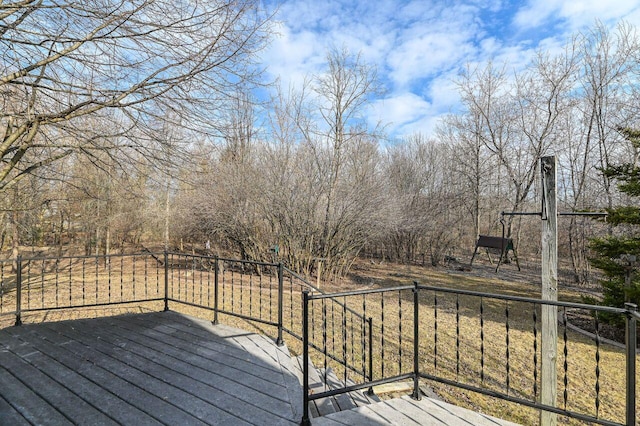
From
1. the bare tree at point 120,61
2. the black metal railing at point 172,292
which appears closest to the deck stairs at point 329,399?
the black metal railing at point 172,292

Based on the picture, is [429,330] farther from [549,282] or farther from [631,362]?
[631,362]

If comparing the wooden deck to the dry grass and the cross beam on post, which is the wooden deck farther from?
the cross beam on post

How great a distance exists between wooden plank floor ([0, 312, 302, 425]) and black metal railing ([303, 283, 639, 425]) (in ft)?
1.65

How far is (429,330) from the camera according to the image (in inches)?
247

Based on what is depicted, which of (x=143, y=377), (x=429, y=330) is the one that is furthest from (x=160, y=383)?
(x=429, y=330)

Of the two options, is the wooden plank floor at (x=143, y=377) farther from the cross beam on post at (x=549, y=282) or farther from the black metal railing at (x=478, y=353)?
the cross beam on post at (x=549, y=282)

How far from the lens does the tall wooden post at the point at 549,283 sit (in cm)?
301

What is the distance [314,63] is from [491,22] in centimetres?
532

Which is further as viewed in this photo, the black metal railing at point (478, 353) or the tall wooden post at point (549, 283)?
the tall wooden post at point (549, 283)

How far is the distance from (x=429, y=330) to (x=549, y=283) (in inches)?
138

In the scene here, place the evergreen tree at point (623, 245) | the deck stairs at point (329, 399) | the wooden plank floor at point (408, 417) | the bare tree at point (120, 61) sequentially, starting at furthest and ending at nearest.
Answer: the evergreen tree at point (623, 245), the bare tree at point (120, 61), the deck stairs at point (329, 399), the wooden plank floor at point (408, 417)

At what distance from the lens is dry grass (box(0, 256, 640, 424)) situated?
3.94m

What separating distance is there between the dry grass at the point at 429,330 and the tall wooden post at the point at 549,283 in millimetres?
444

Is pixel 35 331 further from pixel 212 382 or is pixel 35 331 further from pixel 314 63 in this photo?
pixel 314 63
